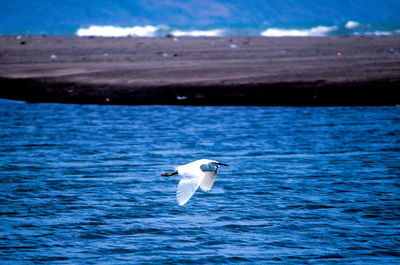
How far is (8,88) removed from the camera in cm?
2692

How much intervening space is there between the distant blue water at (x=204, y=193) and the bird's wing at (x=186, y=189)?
2.87 ft

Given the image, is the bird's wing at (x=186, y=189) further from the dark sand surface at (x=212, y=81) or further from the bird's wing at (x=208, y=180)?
the dark sand surface at (x=212, y=81)

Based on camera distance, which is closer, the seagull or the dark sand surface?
the seagull

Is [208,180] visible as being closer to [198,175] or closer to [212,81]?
[198,175]

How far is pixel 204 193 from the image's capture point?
11.7 metres

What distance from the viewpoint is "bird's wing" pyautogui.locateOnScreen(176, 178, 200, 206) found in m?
7.97

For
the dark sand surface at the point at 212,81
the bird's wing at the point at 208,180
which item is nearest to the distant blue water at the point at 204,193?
the bird's wing at the point at 208,180

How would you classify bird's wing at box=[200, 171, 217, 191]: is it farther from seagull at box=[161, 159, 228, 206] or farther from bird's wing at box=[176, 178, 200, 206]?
bird's wing at box=[176, 178, 200, 206]

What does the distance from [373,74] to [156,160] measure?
543 inches

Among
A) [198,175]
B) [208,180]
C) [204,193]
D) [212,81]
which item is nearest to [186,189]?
[198,175]

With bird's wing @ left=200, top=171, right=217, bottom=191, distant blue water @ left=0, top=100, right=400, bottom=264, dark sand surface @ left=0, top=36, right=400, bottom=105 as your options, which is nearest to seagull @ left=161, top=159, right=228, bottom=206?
bird's wing @ left=200, top=171, right=217, bottom=191

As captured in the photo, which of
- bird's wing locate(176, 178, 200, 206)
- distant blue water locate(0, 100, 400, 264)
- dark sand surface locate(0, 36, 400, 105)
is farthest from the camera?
dark sand surface locate(0, 36, 400, 105)

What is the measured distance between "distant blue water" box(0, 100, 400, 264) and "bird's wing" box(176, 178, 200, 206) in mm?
874

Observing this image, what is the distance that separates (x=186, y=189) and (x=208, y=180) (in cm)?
55
